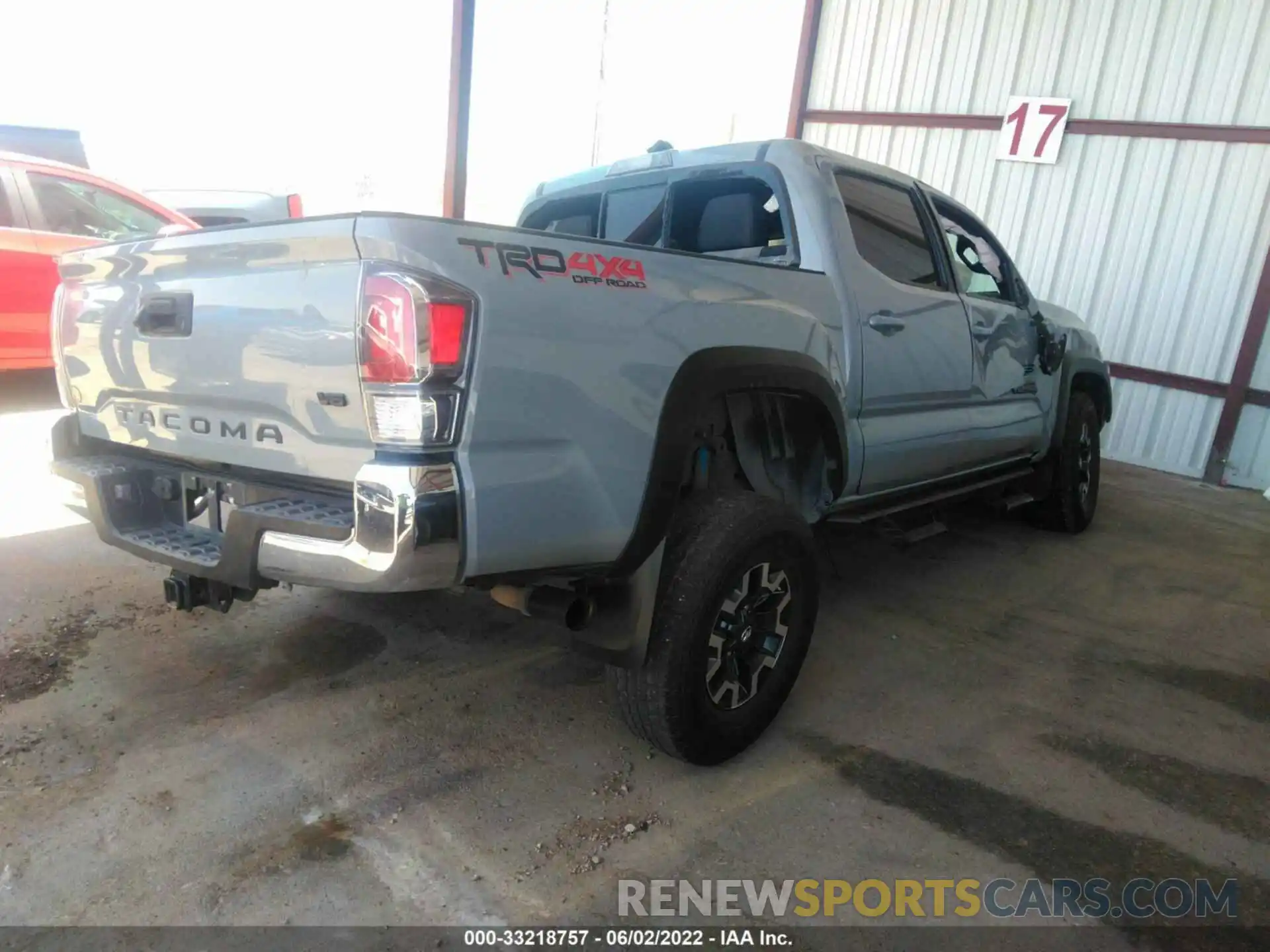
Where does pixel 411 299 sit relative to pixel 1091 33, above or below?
below

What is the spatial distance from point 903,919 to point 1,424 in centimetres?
668

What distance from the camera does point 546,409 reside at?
1896 mm

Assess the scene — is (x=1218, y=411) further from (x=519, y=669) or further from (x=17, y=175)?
(x=17, y=175)

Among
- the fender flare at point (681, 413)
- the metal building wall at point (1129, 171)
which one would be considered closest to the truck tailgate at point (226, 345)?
the fender flare at point (681, 413)

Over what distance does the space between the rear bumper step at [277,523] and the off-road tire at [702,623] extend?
0.68 metres

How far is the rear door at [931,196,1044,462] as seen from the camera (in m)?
3.92

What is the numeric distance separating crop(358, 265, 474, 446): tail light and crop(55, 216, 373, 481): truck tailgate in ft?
0.21

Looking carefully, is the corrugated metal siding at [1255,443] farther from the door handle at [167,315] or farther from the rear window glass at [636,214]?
the door handle at [167,315]

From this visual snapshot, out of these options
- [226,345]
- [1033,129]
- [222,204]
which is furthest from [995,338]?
[222,204]

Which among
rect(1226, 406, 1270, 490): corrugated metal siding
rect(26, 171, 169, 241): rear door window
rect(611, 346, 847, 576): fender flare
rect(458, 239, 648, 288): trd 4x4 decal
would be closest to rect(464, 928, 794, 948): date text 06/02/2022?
rect(611, 346, 847, 576): fender flare

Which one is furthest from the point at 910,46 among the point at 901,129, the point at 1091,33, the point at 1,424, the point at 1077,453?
the point at 1,424

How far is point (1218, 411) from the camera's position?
8.13 metres

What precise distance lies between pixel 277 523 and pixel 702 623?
44.1 inches

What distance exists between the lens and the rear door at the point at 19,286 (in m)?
5.87
